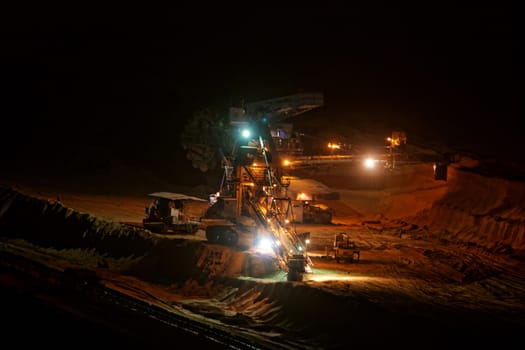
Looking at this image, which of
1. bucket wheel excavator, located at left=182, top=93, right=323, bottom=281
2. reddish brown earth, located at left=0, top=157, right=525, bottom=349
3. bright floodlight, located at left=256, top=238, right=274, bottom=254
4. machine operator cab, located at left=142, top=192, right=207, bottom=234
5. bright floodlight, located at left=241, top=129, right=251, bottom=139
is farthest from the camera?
machine operator cab, located at left=142, top=192, right=207, bottom=234

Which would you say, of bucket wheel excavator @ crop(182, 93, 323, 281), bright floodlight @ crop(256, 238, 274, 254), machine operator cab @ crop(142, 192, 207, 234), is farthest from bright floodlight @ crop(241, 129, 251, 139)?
machine operator cab @ crop(142, 192, 207, 234)

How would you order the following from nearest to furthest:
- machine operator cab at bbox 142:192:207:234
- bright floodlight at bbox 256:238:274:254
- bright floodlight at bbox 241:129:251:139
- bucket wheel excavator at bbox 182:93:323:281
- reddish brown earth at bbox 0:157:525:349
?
reddish brown earth at bbox 0:157:525:349 → bucket wheel excavator at bbox 182:93:323:281 → bright floodlight at bbox 256:238:274:254 → bright floodlight at bbox 241:129:251:139 → machine operator cab at bbox 142:192:207:234

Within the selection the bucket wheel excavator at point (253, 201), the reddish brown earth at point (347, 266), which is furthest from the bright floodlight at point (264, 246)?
the reddish brown earth at point (347, 266)

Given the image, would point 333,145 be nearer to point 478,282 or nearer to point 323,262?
point 323,262

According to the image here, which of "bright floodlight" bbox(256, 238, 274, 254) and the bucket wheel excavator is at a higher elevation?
the bucket wheel excavator

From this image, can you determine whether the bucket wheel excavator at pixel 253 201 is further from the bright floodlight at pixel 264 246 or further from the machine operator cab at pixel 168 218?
the machine operator cab at pixel 168 218

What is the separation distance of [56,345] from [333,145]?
26024 mm

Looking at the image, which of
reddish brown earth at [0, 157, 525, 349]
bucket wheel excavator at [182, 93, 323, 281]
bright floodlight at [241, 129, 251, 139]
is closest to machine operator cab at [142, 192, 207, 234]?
reddish brown earth at [0, 157, 525, 349]

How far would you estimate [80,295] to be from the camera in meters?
14.8

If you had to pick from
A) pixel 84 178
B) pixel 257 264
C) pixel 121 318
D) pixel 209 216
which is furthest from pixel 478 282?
pixel 84 178

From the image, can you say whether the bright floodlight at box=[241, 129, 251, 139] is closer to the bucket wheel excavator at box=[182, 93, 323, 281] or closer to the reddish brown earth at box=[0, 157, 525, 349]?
the bucket wheel excavator at box=[182, 93, 323, 281]

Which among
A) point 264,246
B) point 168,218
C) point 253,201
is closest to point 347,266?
point 264,246

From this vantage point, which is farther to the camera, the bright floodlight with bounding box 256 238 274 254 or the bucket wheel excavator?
the bright floodlight with bounding box 256 238 274 254

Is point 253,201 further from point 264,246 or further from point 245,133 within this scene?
point 245,133
